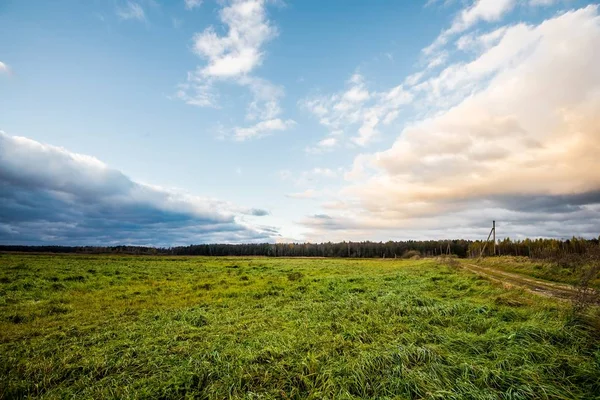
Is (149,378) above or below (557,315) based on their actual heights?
below

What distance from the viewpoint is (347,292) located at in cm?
1479

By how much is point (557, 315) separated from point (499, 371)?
4.83 metres

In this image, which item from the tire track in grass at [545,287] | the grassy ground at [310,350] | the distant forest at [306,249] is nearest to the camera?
the grassy ground at [310,350]

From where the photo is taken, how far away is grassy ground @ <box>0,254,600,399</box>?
513 cm

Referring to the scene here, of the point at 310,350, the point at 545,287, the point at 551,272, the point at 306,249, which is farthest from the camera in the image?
the point at 306,249

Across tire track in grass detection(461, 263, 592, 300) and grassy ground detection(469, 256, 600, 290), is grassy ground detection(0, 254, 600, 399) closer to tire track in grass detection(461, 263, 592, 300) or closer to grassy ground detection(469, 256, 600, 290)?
tire track in grass detection(461, 263, 592, 300)

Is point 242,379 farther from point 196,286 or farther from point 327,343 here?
point 196,286

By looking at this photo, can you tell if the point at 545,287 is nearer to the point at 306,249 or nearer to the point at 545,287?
the point at 545,287

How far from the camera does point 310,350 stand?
6977 millimetres

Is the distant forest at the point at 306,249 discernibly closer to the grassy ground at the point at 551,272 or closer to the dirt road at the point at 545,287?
the grassy ground at the point at 551,272

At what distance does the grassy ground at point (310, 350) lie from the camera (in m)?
5.13

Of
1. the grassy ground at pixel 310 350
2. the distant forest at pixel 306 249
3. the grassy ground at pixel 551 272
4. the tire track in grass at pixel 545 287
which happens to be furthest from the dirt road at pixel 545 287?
the distant forest at pixel 306 249

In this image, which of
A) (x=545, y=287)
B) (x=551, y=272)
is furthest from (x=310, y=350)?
(x=551, y=272)

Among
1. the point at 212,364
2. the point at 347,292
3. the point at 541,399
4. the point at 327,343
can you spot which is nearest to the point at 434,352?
the point at 541,399
